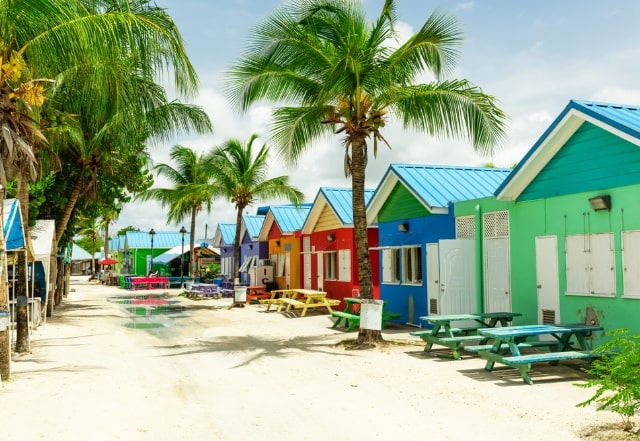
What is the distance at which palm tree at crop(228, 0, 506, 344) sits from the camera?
37.1 feet

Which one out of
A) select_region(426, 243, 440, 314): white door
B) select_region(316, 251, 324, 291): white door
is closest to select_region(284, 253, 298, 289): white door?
select_region(316, 251, 324, 291): white door

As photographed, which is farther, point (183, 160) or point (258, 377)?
point (183, 160)

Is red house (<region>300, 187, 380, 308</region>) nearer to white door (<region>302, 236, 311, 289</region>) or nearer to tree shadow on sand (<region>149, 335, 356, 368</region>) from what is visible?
white door (<region>302, 236, 311, 289</region>)

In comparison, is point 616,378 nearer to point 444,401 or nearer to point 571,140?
point 444,401

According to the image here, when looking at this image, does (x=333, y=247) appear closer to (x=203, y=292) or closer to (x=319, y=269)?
(x=319, y=269)

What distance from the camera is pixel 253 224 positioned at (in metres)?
31.8

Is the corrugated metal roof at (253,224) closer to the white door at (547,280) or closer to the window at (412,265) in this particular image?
the window at (412,265)

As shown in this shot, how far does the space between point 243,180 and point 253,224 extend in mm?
6317

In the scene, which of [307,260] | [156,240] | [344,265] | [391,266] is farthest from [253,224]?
[156,240]

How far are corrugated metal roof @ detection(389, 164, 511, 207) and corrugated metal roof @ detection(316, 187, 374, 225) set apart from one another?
3970 mm

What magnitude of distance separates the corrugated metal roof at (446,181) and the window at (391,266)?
2.20 meters

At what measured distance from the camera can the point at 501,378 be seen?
8484mm

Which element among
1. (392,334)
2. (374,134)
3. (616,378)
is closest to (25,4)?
(374,134)

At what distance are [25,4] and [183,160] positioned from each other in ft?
86.4
